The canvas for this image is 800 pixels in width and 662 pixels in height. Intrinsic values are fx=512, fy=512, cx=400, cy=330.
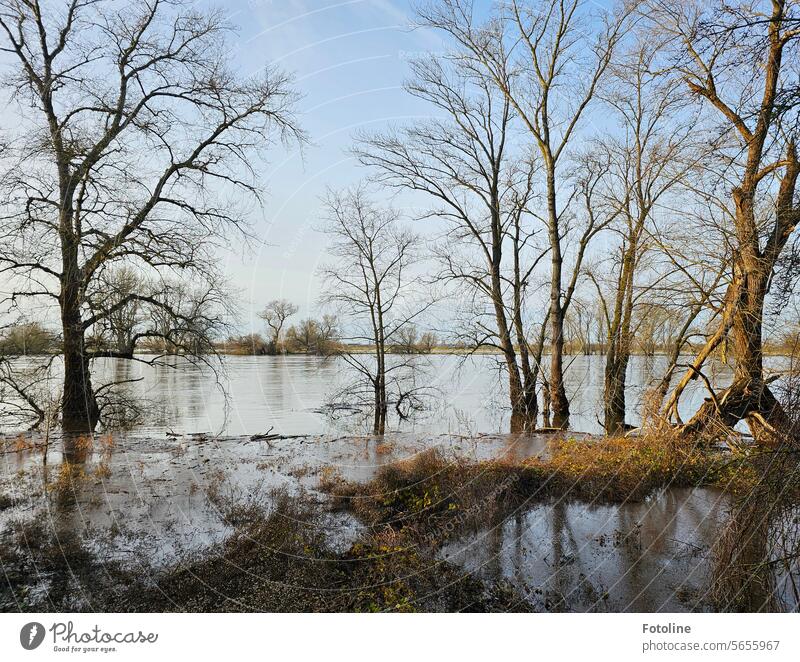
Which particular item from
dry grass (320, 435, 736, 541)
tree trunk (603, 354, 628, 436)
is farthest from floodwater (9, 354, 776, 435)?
dry grass (320, 435, 736, 541)

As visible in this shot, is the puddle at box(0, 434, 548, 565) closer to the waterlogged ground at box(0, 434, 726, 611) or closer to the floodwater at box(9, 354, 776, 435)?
the waterlogged ground at box(0, 434, 726, 611)

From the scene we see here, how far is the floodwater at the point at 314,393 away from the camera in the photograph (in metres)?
6.35

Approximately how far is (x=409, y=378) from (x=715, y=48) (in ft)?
19.6

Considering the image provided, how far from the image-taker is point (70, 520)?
4.60 m

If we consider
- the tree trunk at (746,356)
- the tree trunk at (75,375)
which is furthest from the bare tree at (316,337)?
the tree trunk at (746,356)

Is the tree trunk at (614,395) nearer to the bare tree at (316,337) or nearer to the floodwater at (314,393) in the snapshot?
the floodwater at (314,393)

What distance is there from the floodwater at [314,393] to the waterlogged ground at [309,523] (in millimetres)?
618

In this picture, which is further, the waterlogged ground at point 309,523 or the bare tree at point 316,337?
the bare tree at point 316,337

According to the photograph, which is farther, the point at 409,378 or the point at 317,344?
the point at 409,378
